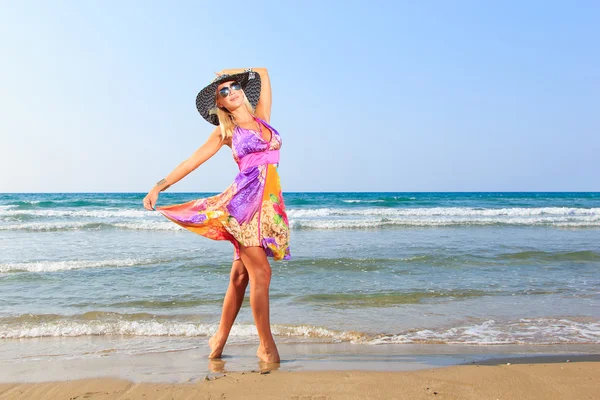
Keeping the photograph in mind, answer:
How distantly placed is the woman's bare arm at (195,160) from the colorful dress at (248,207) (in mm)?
127

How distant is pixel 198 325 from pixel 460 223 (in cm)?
1548

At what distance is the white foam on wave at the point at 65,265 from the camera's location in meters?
8.70

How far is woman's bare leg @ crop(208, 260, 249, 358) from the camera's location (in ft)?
12.2

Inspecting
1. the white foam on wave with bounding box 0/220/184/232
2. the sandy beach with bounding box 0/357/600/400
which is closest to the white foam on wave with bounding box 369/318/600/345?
the sandy beach with bounding box 0/357/600/400

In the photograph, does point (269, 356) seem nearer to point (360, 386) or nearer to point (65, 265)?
point (360, 386)

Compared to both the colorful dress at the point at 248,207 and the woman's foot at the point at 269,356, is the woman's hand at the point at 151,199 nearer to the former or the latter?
the colorful dress at the point at 248,207

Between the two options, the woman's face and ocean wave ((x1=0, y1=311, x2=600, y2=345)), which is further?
ocean wave ((x1=0, y1=311, x2=600, y2=345))

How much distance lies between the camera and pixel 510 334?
478cm

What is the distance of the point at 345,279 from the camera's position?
768 cm

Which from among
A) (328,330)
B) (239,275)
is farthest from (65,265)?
(239,275)

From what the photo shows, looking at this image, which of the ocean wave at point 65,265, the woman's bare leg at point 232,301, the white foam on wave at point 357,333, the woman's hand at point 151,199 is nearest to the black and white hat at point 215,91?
the woman's hand at point 151,199

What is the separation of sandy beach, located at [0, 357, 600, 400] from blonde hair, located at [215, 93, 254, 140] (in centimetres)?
159

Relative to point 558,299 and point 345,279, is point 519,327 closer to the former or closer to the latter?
point 558,299

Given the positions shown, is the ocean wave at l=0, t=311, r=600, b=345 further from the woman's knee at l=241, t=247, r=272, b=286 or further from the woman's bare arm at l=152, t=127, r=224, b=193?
the woman's bare arm at l=152, t=127, r=224, b=193
